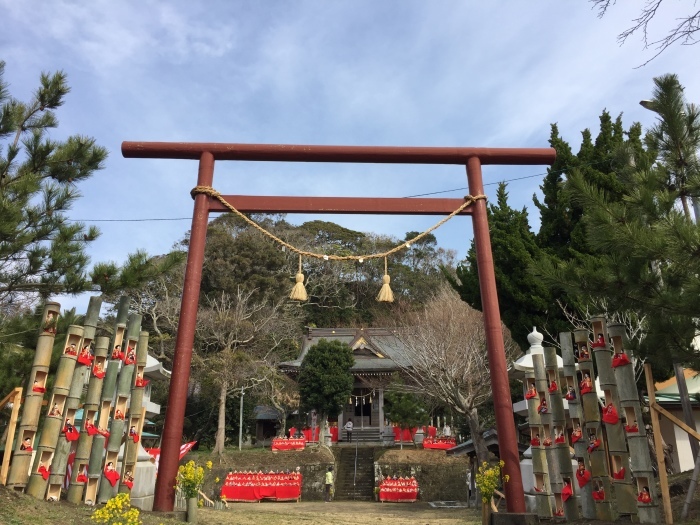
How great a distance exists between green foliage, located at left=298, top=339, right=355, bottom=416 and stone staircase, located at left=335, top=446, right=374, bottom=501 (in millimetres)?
2196

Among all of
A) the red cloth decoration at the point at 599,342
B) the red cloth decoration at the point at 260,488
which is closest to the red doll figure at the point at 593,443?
the red cloth decoration at the point at 599,342

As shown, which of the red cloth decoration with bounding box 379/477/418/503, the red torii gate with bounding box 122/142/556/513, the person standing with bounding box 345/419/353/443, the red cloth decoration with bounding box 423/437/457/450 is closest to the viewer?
the red torii gate with bounding box 122/142/556/513

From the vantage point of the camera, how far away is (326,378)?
81.9 ft

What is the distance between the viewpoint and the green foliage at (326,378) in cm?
2495

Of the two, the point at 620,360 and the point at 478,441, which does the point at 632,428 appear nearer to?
the point at 620,360

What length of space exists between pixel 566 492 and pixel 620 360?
1.69m

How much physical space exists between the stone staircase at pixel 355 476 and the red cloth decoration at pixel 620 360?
54.2ft

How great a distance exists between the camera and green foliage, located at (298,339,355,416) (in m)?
25.0

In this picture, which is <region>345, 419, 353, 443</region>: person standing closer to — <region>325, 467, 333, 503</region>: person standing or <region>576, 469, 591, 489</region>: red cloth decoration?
<region>325, 467, 333, 503</region>: person standing

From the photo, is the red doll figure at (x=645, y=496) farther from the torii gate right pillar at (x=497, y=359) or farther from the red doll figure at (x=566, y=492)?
the torii gate right pillar at (x=497, y=359)

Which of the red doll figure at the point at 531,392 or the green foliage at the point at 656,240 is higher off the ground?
the green foliage at the point at 656,240

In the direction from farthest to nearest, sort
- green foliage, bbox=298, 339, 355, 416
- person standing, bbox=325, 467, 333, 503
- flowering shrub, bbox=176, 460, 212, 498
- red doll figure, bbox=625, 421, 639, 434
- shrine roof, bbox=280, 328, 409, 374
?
shrine roof, bbox=280, 328, 409, 374 → green foliage, bbox=298, 339, 355, 416 → person standing, bbox=325, 467, 333, 503 → flowering shrub, bbox=176, 460, 212, 498 → red doll figure, bbox=625, 421, 639, 434

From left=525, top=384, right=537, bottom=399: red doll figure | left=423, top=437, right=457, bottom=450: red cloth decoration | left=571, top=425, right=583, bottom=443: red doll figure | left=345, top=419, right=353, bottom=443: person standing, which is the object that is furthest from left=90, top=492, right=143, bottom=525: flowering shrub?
left=345, top=419, right=353, bottom=443: person standing

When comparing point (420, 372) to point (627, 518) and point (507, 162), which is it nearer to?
point (507, 162)
